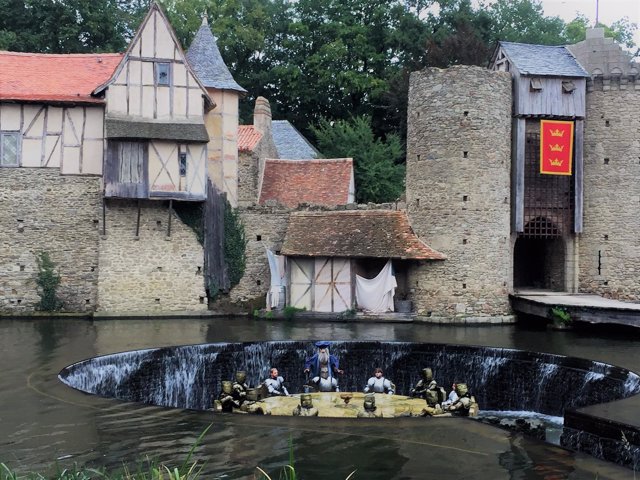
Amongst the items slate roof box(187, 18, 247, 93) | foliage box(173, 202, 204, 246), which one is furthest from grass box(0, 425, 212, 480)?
slate roof box(187, 18, 247, 93)

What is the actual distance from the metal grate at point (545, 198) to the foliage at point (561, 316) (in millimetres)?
3711

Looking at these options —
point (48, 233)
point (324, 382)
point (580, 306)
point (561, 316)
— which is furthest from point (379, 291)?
point (48, 233)

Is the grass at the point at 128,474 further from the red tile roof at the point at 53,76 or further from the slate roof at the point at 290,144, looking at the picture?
the slate roof at the point at 290,144

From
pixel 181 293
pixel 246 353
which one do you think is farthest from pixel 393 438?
pixel 181 293

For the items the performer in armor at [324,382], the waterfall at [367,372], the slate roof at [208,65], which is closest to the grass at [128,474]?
the waterfall at [367,372]

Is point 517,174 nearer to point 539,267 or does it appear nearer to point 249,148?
point 539,267

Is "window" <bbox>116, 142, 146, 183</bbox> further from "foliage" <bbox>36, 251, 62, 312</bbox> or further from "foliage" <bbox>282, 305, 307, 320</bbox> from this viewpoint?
"foliage" <bbox>282, 305, 307, 320</bbox>

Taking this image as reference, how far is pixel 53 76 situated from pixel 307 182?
909 cm

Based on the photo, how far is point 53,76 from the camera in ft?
69.5

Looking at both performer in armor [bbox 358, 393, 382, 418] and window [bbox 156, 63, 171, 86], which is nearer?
performer in armor [bbox 358, 393, 382, 418]

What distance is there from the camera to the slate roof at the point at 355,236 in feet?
67.5

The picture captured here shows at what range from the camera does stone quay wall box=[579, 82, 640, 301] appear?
21188 millimetres

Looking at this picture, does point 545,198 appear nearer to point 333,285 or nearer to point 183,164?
point 333,285

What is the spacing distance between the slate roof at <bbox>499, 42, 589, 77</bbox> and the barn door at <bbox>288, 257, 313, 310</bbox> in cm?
868
